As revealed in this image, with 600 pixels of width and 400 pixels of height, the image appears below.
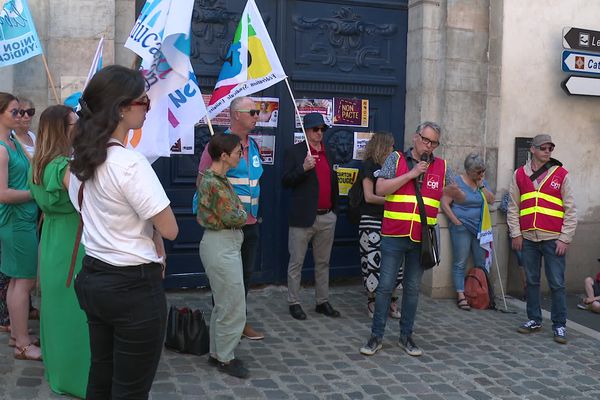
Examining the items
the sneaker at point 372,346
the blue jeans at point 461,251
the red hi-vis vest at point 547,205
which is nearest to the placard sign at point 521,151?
the blue jeans at point 461,251

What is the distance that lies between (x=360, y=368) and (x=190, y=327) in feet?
4.24

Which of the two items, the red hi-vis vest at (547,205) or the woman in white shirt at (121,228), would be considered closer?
the woman in white shirt at (121,228)

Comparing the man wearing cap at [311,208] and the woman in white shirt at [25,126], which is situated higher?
the woman in white shirt at [25,126]

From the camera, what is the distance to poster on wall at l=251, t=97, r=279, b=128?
6.70 meters

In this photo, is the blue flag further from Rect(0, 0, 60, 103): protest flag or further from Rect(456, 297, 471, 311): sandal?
Rect(456, 297, 471, 311): sandal

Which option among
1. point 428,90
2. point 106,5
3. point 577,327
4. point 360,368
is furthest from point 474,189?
point 106,5

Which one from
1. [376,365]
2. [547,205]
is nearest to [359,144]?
[547,205]

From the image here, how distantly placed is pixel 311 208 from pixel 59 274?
2545mm

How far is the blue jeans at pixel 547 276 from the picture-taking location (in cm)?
582

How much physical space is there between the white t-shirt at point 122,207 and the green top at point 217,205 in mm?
1709

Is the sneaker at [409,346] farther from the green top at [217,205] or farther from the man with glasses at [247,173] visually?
the green top at [217,205]

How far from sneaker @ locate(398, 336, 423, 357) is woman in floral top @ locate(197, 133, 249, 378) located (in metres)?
1.38

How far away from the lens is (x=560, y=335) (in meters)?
5.76

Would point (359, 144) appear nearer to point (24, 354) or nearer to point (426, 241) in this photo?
point (426, 241)
